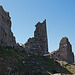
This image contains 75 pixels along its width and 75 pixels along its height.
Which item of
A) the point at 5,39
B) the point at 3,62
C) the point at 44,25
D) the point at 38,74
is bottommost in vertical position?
the point at 38,74

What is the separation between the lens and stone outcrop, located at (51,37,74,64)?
108 ft

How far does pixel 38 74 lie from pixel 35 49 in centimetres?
2146

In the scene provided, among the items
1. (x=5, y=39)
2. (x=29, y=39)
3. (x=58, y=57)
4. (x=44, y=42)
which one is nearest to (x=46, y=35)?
(x=44, y=42)

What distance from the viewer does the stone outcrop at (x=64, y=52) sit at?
108ft

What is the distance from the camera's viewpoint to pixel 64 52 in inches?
1310

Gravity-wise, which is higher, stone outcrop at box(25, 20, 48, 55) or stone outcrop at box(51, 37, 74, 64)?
stone outcrop at box(25, 20, 48, 55)

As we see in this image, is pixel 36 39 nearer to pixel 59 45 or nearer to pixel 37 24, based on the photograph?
pixel 37 24

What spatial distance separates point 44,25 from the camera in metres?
39.1

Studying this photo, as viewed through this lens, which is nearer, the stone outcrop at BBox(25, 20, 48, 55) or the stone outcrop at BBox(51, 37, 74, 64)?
the stone outcrop at BBox(51, 37, 74, 64)

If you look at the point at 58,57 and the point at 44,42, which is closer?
the point at 58,57

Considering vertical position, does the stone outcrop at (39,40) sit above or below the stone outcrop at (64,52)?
above

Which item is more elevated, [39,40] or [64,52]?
[39,40]

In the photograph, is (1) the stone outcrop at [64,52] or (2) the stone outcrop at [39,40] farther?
(2) the stone outcrop at [39,40]

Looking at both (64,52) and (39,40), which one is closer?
(64,52)
